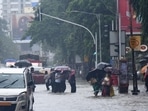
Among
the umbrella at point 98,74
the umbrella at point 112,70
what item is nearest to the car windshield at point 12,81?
the umbrella at point 112,70

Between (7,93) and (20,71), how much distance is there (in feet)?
7.64

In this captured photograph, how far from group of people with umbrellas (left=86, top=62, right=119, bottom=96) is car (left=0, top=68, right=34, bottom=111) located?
915 cm

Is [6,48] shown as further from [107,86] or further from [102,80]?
[107,86]

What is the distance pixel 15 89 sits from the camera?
2123cm

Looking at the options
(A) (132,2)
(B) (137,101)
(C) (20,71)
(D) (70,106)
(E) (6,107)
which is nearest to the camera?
(E) (6,107)

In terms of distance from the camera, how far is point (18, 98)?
67.4 feet

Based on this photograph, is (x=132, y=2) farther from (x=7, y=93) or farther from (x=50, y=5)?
(x=50, y=5)

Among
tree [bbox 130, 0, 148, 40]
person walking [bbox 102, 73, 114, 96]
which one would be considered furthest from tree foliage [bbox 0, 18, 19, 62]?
tree [bbox 130, 0, 148, 40]

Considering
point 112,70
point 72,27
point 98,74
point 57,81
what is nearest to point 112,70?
point 112,70

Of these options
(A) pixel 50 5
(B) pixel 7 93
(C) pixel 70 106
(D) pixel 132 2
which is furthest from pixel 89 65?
(B) pixel 7 93

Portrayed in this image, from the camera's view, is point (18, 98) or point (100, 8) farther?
point (100, 8)

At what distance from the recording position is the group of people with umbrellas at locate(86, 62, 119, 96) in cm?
3247

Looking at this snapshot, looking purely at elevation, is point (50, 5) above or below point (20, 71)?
above

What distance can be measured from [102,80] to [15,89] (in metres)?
12.7
